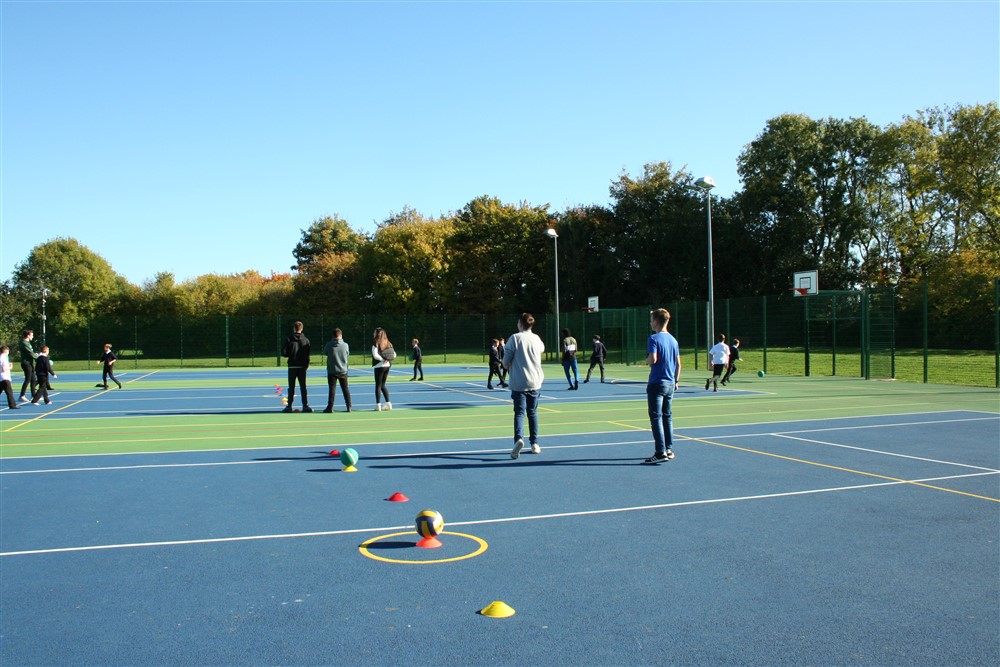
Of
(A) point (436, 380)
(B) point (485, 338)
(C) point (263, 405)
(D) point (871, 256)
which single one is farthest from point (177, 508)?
(D) point (871, 256)

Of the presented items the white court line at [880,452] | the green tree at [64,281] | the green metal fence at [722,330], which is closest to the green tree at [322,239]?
the green tree at [64,281]

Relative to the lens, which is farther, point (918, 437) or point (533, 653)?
point (918, 437)

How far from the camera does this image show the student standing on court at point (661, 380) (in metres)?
9.91

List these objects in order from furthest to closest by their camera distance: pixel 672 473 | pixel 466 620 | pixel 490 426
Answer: pixel 490 426 < pixel 672 473 < pixel 466 620

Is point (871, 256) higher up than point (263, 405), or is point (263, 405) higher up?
point (871, 256)

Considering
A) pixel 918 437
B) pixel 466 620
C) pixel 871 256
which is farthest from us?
pixel 871 256

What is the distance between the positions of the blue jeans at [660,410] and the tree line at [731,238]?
40734 mm

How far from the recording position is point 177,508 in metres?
7.70

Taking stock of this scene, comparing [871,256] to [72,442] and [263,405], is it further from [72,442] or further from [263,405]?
[72,442]

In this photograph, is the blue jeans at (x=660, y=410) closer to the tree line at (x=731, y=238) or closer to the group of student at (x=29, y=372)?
the group of student at (x=29, y=372)

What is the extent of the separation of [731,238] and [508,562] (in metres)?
50.5

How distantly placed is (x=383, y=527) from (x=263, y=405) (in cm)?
1332

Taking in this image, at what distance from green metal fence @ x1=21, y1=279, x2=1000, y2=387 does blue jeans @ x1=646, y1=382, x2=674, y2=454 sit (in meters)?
17.0

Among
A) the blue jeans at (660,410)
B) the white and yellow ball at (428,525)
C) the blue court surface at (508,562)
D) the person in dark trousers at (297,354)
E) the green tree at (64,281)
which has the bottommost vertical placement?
the blue court surface at (508,562)
